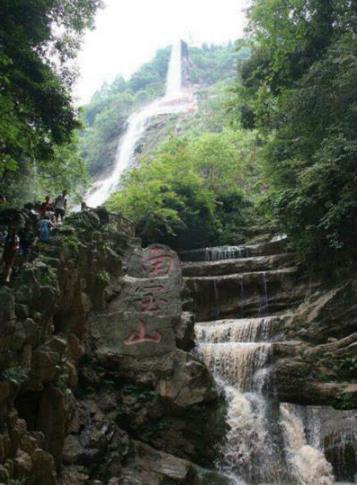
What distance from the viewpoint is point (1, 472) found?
5.55 meters

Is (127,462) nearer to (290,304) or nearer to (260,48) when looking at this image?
(290,304)

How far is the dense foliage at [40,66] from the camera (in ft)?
36.7

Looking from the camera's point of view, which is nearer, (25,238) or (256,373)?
(25,238)

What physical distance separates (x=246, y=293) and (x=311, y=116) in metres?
5.85

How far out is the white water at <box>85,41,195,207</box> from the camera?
36.1 metres

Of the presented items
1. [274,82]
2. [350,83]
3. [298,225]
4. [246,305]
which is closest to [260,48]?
[274,82]

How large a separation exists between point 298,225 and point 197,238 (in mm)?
7329

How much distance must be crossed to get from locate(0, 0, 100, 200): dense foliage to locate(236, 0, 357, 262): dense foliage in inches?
262

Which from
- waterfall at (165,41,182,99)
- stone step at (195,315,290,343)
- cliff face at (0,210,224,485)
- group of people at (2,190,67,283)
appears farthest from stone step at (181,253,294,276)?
waterfall at (165,41,182,99)

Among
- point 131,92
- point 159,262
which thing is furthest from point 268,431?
point 131,92

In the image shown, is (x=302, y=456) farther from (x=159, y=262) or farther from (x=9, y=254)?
(x=9, y=254)

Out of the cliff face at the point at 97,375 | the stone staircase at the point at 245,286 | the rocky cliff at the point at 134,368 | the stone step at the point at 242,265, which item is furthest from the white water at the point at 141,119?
the cliff face at the point at 97,375

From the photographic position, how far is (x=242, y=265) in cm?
1662

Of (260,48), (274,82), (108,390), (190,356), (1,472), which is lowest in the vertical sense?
(1,472)
